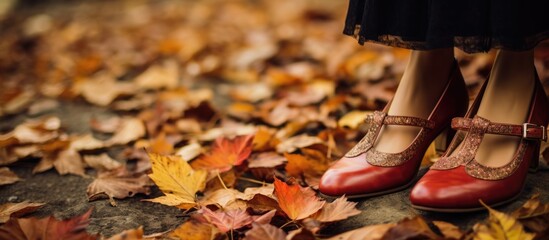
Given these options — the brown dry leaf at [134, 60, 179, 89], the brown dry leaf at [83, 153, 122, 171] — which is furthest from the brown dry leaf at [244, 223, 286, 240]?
the brown dry leaf at [134, 60, 179, 89]

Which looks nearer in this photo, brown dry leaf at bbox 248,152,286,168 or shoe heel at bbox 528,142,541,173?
shoe heel at bbox 528,142,541,173

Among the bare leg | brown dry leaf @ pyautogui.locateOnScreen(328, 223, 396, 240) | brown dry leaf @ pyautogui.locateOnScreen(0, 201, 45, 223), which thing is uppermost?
the bare leg

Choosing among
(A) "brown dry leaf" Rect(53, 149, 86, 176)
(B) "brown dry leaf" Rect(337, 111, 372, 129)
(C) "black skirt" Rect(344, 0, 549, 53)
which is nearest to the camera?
(C) "black skirt" Rect(344, 0, 549, 53)

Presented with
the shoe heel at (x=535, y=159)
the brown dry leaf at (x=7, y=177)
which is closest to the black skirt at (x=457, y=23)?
the shoe heel at (x=535, y=159)

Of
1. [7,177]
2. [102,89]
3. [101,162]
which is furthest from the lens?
[102,89]

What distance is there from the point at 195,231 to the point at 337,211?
25 cm

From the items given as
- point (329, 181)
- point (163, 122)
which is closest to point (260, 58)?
point (163, 122)

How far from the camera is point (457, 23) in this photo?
32.5 inches

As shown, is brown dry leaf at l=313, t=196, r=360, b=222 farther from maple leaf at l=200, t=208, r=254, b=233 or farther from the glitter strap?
the glitter strap

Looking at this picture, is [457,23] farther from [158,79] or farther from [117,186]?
[158,79]

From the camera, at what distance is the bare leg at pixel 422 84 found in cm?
96

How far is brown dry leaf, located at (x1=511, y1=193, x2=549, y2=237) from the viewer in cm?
72

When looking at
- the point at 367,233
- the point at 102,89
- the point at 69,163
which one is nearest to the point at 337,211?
the point at 367,233

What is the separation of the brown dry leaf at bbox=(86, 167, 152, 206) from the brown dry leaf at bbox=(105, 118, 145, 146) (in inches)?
11.3
